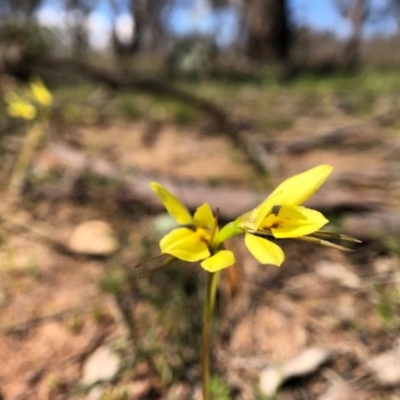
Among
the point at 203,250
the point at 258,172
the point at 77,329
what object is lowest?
the point at 258,172

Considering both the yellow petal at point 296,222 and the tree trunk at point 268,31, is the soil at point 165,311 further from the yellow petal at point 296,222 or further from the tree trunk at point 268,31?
the tree trunk at point 268,31

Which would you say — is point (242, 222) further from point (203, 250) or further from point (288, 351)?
point (288, 351)

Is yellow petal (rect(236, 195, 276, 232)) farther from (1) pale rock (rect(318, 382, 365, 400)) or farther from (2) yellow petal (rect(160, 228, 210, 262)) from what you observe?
(1) pale rock (rect(318, 382, 365, 400))

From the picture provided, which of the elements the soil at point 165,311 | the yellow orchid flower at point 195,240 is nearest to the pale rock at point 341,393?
the soil at point 165,311

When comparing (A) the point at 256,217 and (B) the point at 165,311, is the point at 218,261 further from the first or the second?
(B) the point at 165,311

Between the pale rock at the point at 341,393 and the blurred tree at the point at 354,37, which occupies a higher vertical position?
the pale rock at the point at 341,393

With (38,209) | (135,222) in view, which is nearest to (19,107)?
(38,209)
